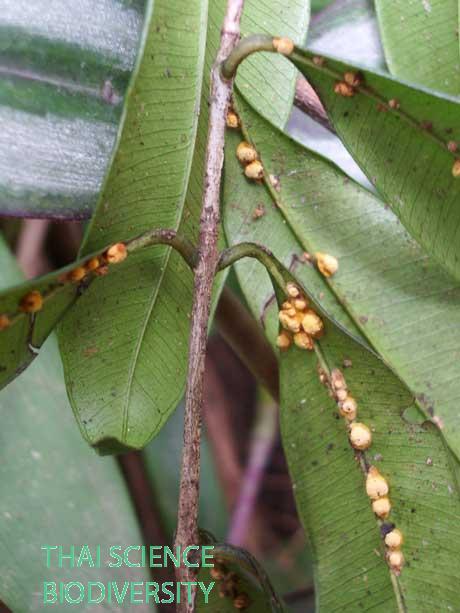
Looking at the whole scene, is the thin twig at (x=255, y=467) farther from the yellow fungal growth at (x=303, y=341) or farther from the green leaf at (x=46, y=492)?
the yellow fungal growth at (x=303, y=341)

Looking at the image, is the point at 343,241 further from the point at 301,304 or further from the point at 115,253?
the point at 115,253

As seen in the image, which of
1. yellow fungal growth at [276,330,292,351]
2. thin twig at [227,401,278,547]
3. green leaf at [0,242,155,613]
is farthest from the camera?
thin twig at [227,401,278,547]

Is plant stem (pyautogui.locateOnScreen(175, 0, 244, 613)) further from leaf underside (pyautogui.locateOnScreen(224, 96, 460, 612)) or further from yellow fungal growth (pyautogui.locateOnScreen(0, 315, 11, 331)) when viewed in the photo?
yellow fungal growth (pyautogui.locateOnScreen(0, 315, 11, 331))

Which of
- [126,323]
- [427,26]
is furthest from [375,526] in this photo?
[427,26]

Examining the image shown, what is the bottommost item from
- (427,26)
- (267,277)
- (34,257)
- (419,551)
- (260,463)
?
(419,551)

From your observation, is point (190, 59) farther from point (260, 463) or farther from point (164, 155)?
point (260, 463)

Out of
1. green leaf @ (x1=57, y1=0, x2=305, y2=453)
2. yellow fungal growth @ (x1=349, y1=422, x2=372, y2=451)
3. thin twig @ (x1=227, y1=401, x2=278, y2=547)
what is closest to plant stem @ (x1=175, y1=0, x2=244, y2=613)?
green leaf @ (x1=57, y1=0, x2=305, y2=453)

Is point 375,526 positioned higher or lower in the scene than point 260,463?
lower
